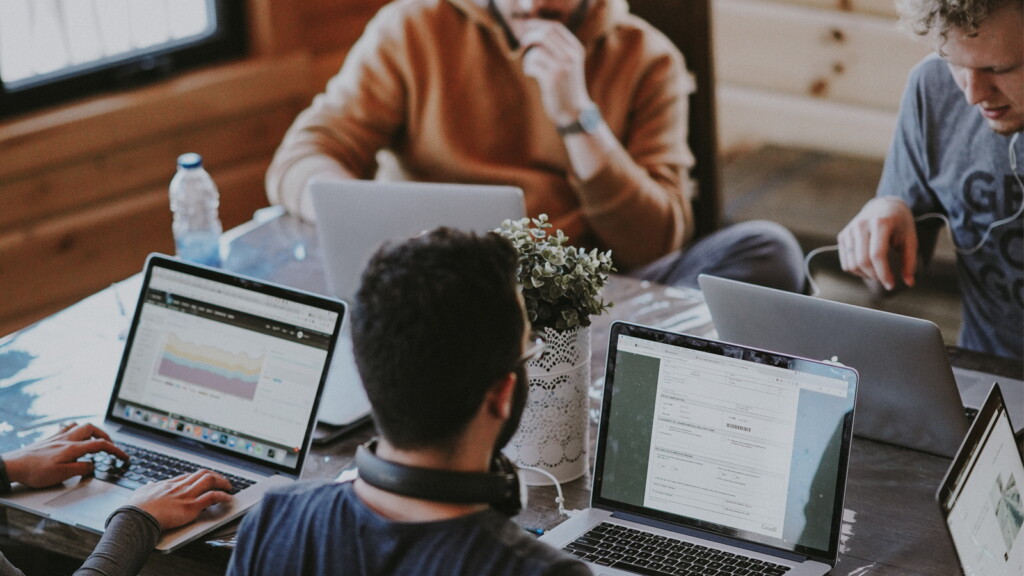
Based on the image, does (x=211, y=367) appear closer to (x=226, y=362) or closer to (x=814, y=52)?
(x=226, y=362)

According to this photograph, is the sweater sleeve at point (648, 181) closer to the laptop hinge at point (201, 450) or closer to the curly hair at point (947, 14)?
the curly hair at point (947, 14)

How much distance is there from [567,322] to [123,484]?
633 millimetres

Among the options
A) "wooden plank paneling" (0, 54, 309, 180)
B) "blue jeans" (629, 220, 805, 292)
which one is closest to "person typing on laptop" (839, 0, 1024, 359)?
"blue jeans" (629, 220, 805, 292)

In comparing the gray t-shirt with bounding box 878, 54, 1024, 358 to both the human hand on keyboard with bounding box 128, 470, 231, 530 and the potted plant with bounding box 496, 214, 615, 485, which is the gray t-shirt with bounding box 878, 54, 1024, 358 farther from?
the human hand on keyboard with bounding box 128, 470, 231, 530

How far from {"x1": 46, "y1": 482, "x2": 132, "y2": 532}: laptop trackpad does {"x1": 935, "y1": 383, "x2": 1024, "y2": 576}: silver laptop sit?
3.39ft

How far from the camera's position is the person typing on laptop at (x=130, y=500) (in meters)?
1.34

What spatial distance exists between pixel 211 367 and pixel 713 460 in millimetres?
707

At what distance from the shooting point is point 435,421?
101cm

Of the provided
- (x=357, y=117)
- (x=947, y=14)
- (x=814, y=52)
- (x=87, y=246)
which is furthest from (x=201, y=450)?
(x=814, y=52)

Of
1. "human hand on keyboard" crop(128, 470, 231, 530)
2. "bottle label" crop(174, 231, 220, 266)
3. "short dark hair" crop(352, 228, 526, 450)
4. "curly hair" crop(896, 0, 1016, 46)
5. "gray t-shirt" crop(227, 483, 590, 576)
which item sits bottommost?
"human hand on keyboard" crop(128, 470, 231, 530)

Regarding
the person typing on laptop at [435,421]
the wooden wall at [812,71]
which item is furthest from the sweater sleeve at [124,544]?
the wooden wall at [812,71]

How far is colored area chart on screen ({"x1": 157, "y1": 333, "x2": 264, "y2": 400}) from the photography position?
5.18ft

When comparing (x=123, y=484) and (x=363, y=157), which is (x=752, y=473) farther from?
(x=363, y=157)

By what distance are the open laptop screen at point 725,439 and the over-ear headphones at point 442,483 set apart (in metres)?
0.39
